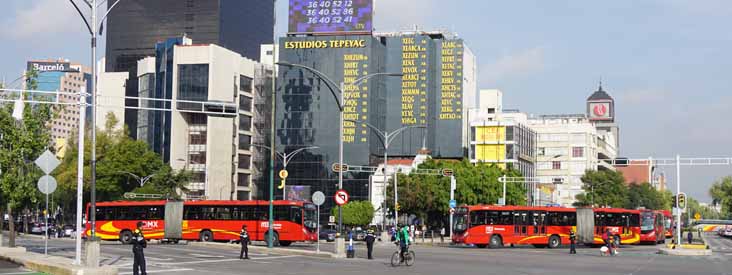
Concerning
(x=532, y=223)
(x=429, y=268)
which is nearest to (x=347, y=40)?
(x=532, y=223)

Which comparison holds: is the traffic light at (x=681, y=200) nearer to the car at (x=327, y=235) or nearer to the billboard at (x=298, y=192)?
the car at (x=327, y=235)

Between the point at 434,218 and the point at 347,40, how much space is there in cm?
3139

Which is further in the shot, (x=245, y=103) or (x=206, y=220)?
(x=245, y=103)

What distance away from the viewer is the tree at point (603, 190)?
120m

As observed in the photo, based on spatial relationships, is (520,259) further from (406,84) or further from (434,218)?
(406,84)

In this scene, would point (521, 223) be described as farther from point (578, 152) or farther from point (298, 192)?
point (578, 152)

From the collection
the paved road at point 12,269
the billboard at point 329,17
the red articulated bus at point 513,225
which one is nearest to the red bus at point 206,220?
the red articulated bus at point 513,225

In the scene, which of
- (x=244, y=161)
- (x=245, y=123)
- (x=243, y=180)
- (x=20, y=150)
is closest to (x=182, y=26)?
(x=245, y=123)

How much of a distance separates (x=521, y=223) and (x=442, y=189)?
32235mm

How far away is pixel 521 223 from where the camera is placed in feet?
185

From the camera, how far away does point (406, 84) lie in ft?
412

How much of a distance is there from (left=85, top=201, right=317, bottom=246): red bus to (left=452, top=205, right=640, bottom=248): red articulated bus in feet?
32.0

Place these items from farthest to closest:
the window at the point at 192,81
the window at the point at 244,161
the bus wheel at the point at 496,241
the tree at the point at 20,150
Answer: the window at the point at 244,161 < the window at the point at 192,81 < the bus wheel at the point at 496,241 < the tree at the point at 20,150

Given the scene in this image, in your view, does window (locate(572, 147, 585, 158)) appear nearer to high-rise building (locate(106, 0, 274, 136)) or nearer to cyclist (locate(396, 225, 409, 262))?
high-rise building (locate(106, 0, 274, 136))
